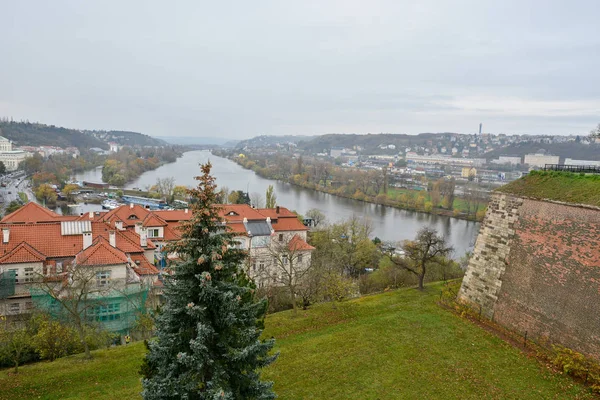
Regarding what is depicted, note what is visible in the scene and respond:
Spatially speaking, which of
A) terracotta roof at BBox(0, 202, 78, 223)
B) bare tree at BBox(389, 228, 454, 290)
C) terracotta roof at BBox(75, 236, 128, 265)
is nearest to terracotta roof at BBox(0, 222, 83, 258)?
terracotta roof at BBox(75, 236, 128, 265)

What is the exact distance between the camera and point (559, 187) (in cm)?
1191

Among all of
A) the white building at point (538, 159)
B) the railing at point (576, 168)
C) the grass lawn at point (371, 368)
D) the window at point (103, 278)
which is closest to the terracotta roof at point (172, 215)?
the window at point (103, 278)

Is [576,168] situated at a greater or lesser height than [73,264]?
greater

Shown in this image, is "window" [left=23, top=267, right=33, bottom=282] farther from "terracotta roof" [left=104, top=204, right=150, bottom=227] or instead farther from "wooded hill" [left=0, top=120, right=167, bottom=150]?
"wooded hill" [left=0, top=120, right=167, bottom=150]

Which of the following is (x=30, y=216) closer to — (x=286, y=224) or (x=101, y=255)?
(x=101, y=255)

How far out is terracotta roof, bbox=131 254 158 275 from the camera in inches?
650

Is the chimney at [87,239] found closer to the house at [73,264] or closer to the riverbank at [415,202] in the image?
the house at [73,264]

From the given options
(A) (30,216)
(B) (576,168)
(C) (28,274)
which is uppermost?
(B) (576,168)

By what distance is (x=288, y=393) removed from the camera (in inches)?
356

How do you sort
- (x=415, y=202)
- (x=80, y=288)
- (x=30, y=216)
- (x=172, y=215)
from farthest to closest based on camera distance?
(x=415, y=202) < (x=172, y=215) < (x=30, y=216) < (x=80, y=288)

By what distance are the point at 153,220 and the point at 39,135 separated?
146673 mm

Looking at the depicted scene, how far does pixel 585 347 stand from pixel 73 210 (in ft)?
181

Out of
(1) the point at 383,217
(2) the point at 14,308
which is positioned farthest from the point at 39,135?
(2) the point at 14,308

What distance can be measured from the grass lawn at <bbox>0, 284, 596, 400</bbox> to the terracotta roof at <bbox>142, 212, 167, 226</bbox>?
1070 centimetres
